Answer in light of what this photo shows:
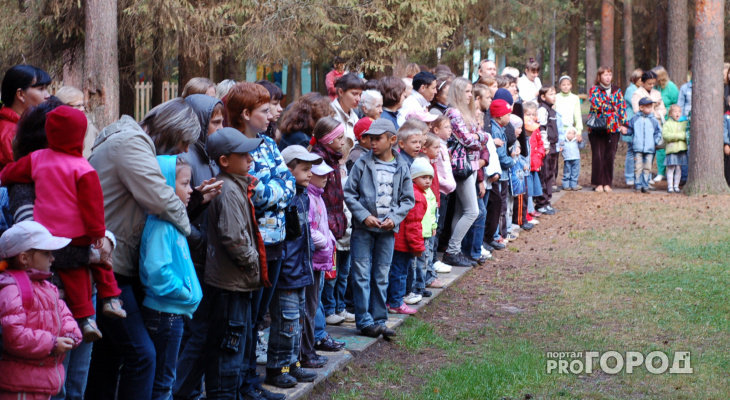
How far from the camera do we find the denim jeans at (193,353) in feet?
15.2

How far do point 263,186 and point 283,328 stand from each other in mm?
996

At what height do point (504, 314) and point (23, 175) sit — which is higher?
point (23, 175)

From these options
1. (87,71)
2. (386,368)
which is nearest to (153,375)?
(386,368)

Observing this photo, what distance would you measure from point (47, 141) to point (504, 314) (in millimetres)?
4920

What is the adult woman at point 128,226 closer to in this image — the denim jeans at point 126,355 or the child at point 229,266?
the denim jeans at point 126,355

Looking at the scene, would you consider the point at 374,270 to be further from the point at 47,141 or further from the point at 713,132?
the point at 713,132

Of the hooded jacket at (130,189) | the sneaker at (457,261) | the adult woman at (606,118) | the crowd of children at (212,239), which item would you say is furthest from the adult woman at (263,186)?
the adult woman at (606,118)

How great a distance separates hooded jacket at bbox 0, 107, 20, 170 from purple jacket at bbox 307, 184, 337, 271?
6.46 ft

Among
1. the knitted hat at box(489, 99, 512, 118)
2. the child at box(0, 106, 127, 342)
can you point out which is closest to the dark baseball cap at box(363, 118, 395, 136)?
the child at box(0, 106, 127, 342)

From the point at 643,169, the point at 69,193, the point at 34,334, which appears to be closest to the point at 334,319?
the point at 69,193

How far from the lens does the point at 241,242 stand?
174 inches

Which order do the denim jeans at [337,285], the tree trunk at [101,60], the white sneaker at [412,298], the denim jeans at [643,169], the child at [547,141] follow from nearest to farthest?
1. the denim jeans at [337,285]
2. the white sneaker at [412,298]
3. the tree trunk at [101,60]
4. the child at [547,141]
5. the denim jeans at [643,169]

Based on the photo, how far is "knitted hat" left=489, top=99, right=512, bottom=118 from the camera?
10.1 meters

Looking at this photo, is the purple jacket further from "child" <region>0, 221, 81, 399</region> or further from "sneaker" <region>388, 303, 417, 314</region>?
"child" <region>0, 221, 81, 399</region>
